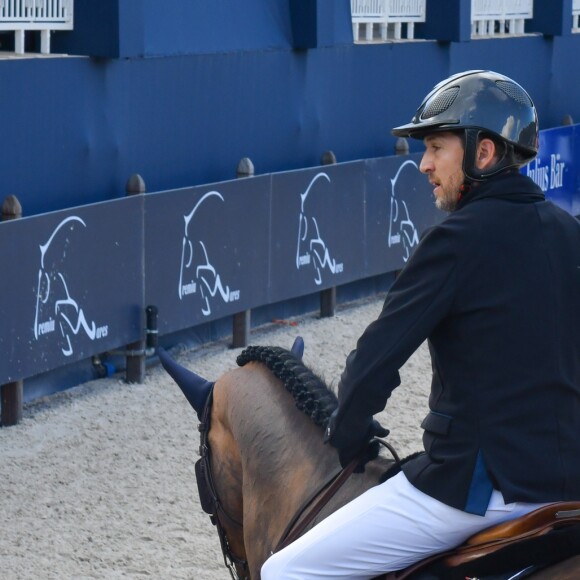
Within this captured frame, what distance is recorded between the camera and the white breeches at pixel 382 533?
10.6 feet

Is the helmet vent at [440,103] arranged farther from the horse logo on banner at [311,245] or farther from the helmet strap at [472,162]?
the horse logo on banner at [311,245]

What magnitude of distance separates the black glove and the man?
7 cm

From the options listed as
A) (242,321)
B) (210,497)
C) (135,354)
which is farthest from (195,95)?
(210,497)

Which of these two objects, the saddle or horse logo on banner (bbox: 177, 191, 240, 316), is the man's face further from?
horse logo on banner (bbox: 177, 191, 240, 316)

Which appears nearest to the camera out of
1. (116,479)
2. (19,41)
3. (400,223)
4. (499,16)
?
(116,479)

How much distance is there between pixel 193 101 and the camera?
35.8ft

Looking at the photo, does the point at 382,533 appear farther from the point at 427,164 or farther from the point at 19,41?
the point at 19,41

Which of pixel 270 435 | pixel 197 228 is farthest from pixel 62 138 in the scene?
pixel 270 435

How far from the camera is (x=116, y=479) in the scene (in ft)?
25.1

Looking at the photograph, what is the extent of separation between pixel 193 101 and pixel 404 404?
3448mm

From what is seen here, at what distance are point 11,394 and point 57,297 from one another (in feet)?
2.47

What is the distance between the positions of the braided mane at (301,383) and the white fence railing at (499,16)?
13196 millimetres

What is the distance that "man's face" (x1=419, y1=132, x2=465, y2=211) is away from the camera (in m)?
3.30

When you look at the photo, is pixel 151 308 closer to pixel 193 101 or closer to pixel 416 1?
pixel 193 101
